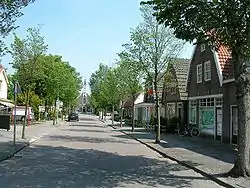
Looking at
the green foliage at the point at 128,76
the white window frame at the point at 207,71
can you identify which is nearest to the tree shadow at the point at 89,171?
the green foliage at the point at 128,76

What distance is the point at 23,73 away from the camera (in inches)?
1088

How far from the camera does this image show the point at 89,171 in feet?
43.6

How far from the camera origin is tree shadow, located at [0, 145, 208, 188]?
11.1m

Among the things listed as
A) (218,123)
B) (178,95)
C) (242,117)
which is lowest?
(218,123)

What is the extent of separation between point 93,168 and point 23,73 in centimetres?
1515

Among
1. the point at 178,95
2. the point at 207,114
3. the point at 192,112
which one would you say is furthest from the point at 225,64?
the point at 178,95

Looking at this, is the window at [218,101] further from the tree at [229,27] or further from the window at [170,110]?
the tree at [229,27]

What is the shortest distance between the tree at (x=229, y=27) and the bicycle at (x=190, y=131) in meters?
20.1

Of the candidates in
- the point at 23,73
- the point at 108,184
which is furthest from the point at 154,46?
the point at 108,184

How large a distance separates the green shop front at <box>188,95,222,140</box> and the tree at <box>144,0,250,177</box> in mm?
15953

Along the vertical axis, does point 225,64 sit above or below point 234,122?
above

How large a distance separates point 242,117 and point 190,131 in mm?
20972

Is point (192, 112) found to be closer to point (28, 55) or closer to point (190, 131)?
point (190, 131)

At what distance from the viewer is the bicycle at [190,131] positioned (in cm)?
3241
